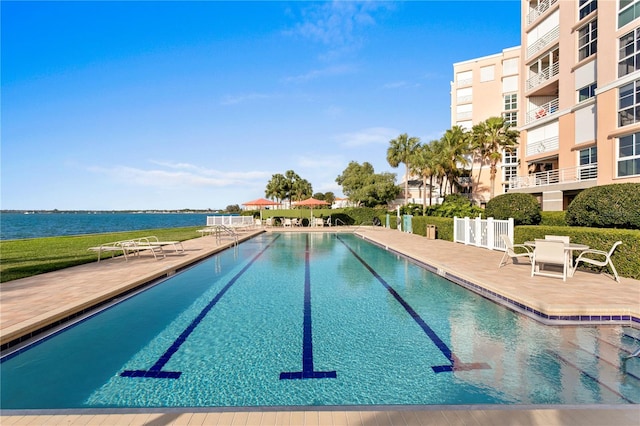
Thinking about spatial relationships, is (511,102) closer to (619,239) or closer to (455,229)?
(455,229)

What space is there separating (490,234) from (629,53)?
11.8 metres

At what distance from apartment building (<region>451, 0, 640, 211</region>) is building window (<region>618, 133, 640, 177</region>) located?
0.13 ft

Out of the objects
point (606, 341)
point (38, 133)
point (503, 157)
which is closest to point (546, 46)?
point (503, 157)

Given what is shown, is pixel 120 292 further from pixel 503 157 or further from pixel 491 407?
pixel 503 157

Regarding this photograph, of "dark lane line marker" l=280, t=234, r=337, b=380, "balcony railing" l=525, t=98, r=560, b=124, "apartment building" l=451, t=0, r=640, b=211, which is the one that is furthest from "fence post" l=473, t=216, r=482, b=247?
"balcony railing" l=525, t=98, r=560, b=124

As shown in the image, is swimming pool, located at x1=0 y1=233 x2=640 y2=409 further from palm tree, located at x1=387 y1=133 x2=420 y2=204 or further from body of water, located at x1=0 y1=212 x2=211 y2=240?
body of water, located at x1=0 y1=212 x2=211 y2=240

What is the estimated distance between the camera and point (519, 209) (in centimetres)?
1212

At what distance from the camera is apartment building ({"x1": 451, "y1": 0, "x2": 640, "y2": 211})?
15305 mm

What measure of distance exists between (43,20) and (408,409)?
22263 mm

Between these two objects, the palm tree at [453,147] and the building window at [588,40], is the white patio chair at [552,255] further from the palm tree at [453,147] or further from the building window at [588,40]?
the palm tree at [453,147]

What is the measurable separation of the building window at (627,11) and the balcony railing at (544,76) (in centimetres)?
625

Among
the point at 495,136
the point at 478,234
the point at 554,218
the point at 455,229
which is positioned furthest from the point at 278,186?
the point at 554,218

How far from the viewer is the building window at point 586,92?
1861 cm

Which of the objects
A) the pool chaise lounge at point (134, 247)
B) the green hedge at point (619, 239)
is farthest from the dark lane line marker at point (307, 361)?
the green hedge at point (619, 239)
